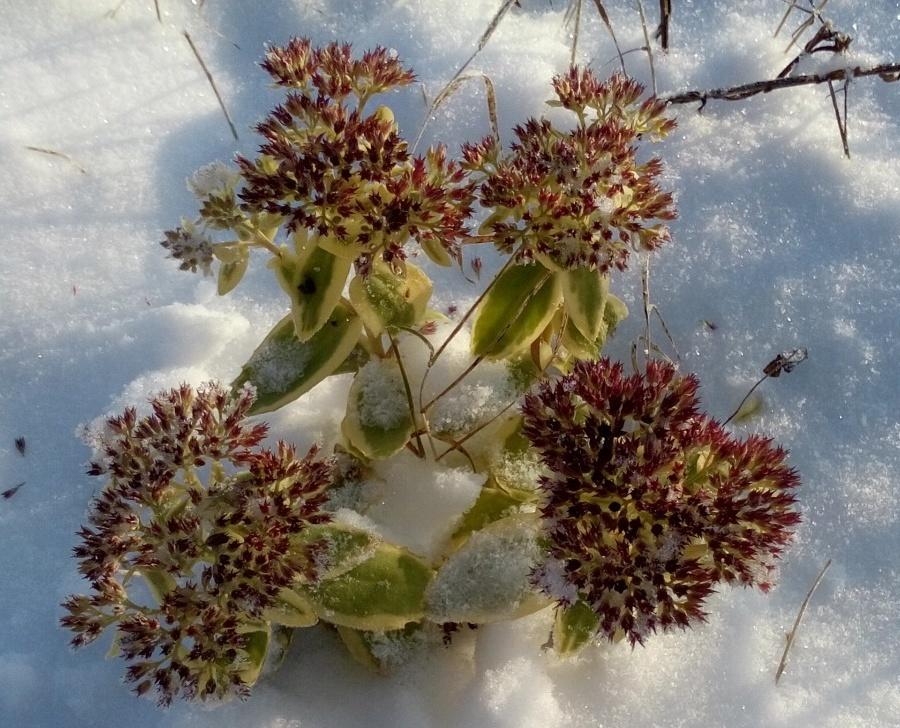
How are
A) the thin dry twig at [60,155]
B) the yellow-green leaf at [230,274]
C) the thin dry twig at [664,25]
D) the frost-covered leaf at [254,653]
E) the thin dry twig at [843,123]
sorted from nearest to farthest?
the frost-covered leaf at [254,653]
the yellow-green leaf at [230,274]
the thin dry twig at [843,123]
the thin dry twig at [60,155]
the thin dry twig at [664,25]

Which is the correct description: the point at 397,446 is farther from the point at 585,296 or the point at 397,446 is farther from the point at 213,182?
the point at 213,182

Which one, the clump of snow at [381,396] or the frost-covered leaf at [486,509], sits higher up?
the clump of snow at [381,396]

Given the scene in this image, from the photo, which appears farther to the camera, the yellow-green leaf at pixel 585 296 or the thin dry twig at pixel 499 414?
the thin dry twig at pixel 499 414

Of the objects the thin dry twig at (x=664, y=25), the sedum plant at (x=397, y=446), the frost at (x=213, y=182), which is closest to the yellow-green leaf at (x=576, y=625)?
the sedum plant at (x=397, y=446)

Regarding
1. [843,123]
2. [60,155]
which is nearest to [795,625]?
[843,123]

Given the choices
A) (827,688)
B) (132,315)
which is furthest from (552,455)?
(132,315)

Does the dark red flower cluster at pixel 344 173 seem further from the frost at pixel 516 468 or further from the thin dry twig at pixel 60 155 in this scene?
the thin dry twig at pixel 60 155

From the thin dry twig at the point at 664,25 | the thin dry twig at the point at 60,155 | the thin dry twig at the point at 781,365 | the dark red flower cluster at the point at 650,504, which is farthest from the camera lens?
the thin dry twig at the point at 664,25

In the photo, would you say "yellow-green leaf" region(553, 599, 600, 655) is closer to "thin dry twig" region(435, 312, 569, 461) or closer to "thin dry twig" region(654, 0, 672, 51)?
"thin dry twig" region(435, 312, 569, 461)
